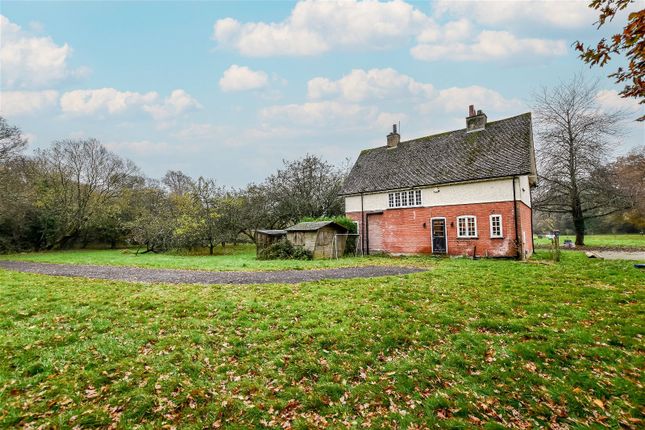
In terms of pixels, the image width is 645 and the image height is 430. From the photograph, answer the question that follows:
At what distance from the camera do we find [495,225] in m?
18.8

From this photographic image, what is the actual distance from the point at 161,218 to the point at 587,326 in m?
31.2

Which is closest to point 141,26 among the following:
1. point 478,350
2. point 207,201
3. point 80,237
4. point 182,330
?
point 207,201

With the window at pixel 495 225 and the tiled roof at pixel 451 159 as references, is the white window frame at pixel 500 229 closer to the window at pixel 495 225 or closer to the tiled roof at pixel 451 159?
the window at pixel 495 225

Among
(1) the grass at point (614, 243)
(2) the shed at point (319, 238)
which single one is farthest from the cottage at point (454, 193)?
(1) the grass at point (614, 243)

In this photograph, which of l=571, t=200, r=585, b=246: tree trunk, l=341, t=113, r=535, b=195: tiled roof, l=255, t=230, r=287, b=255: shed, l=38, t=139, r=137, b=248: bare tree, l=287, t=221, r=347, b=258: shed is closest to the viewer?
l=341, t=113, r=535, b=195: tiled roof

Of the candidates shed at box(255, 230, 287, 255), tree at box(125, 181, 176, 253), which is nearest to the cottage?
shed at box(255, 230, 287, 255)

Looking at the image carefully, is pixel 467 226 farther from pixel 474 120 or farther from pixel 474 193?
pixel 474 120

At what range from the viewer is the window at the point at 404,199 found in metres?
22.0

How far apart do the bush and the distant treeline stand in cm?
926

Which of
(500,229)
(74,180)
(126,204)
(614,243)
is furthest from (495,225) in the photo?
(74,180)

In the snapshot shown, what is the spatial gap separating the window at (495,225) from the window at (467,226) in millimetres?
946

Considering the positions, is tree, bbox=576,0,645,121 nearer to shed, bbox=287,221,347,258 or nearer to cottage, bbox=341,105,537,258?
cottage, bbox=341,105,537,258

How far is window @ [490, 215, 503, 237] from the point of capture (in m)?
18.6

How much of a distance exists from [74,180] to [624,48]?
138 ft
